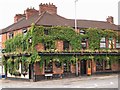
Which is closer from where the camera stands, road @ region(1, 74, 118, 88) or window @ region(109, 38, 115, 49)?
road @ region(1, 74, 118, 88)

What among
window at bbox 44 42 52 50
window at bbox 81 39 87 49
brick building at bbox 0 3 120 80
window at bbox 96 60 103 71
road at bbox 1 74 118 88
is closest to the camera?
road at bbox 1 74 118 88

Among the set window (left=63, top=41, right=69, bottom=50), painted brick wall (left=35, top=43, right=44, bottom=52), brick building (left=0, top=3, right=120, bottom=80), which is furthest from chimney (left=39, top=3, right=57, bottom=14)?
painted brick wall (left=35, top=43, right=44, bottom=52)

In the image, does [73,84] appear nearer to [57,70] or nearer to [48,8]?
[57,70]

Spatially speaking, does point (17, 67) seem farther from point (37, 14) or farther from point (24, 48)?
point (37, 14)

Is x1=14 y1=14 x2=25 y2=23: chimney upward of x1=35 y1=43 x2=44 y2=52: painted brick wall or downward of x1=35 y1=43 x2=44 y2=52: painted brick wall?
upward

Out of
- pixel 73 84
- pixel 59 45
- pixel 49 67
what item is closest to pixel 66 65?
pixel 49 67

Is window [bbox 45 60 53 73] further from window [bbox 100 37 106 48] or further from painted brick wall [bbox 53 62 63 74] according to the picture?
window [bbox 100 37 106 48]

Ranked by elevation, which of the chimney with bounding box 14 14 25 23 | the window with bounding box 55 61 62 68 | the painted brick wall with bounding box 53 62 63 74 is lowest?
the painted brick wall with bounding box 53 62 63 74

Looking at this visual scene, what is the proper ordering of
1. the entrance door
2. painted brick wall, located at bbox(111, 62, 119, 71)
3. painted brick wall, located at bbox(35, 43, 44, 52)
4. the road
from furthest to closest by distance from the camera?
painted brick wall, located at bbox(111, 62, 119, 71)
the entrance door
painted brick wall, located at bbox(35, 43, 44, 52)
the road

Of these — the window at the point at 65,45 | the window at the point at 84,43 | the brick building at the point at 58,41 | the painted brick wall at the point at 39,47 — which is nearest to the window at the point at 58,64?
the brick building at the point at 58,41

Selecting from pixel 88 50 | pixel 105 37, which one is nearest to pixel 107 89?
pixel 88 50

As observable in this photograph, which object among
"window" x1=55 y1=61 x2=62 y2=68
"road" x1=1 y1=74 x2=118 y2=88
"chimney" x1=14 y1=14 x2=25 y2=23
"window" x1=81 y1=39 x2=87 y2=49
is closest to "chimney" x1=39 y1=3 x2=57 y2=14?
"window" x1=81 y1=39 x2=87 y2=49

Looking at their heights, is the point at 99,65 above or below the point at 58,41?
below

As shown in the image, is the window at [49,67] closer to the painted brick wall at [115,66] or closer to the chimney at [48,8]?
the chimney at [48,8]
